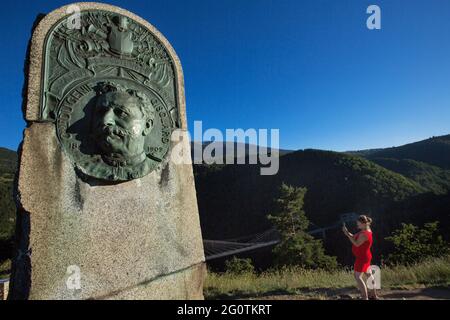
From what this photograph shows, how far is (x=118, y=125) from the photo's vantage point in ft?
7.86

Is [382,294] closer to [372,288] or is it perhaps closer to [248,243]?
[372,288]

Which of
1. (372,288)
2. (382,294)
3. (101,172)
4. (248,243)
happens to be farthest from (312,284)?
(248,243)

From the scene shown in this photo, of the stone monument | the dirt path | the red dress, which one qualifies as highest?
the stone monument

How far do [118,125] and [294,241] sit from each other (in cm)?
2075

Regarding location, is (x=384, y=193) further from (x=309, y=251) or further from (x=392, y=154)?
(x=392, y=154)

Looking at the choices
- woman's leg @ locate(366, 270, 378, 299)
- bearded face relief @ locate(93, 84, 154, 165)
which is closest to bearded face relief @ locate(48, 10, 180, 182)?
bearded face relief @ locate(93, 84, 154, 165)

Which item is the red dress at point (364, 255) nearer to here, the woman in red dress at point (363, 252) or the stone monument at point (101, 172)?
the woman in red dress at point (363, 252)

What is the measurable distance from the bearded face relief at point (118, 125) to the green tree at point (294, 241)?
17776 mm

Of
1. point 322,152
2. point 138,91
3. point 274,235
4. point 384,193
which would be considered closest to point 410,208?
point 384,193

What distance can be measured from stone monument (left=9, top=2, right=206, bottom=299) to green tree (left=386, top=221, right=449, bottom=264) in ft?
38.0

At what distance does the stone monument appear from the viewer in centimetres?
208

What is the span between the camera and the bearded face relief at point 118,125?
92.5 inches

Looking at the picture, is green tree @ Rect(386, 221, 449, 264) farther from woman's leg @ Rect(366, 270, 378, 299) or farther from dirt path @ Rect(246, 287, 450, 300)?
woman's leg @ Rect(366, 270, 378, 299)

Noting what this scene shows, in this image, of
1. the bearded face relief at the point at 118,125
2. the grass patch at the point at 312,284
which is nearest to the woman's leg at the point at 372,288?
the grass patch at the point at 312,284
